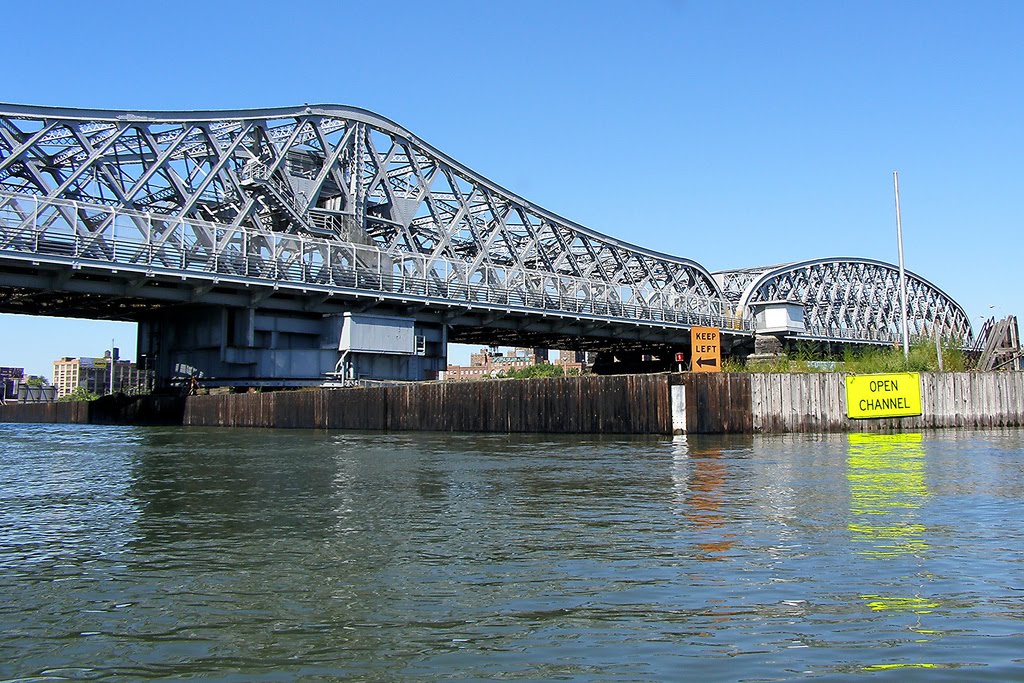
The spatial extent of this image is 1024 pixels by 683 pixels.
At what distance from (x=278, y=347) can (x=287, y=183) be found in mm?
16429

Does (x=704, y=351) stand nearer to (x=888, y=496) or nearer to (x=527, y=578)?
(x=888, y=496)

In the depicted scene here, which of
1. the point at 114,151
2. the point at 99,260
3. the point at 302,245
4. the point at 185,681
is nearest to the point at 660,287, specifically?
the point at 302,245

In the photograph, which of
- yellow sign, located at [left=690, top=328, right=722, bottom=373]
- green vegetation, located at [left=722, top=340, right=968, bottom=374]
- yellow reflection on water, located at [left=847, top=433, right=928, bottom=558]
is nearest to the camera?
yellow reflection on water, located at [left=847, top=433, right=928, bottom=558]

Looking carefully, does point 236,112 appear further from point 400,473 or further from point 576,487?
point 576,487

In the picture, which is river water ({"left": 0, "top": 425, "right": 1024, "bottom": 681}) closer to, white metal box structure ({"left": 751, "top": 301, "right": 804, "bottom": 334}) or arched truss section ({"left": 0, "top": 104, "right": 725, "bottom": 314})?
arched truss section ({"left": 0, "top": 104, "right": 725, "bottom": 314})

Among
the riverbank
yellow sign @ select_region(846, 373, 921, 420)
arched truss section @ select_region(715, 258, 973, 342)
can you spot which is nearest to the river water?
the riverbank

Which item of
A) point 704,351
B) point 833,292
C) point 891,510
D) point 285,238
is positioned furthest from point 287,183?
point 833,292

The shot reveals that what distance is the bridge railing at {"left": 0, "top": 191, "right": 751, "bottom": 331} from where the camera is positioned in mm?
55241

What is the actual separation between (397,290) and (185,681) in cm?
6834

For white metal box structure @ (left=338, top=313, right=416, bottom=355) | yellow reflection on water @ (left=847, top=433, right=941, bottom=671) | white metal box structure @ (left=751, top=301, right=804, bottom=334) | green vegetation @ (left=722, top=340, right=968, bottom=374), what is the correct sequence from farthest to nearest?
1. white metal box structure @ (left=751, top=301, right=804, bottom=334)
2. white metal box structure @ (left=338, top=313, right=416, bottom=355)
3. green vegetation @ (left=722, top=340, right=968, bottom=374)
4. yellow reflection on water @ (left=847, top=433, right=941, bottom=671)

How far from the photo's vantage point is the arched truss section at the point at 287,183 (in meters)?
66.2

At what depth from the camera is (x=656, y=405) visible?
129 feet

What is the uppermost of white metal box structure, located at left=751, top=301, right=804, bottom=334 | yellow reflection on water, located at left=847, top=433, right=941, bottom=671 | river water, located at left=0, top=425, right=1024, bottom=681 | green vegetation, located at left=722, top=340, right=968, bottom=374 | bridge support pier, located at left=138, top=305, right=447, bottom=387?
white metal box structure, located at left=751, top=301, right=804, bottom=334

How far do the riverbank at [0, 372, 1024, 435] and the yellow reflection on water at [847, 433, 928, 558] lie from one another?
7679mm
